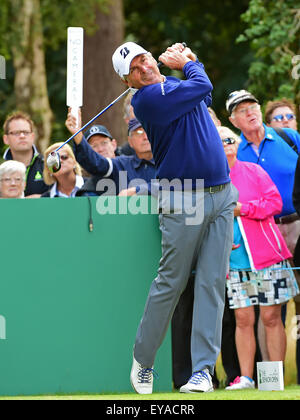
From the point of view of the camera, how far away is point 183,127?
632 cm

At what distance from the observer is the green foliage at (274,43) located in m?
11.0

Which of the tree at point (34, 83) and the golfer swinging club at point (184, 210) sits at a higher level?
the tree at point (34, 83)

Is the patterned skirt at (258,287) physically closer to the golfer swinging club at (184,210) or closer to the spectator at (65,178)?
the golfer swinging club at (184,210)

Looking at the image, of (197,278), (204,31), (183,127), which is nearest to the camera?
(183,127)

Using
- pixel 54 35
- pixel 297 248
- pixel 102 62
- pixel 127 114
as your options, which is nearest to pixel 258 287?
pixel 297 248

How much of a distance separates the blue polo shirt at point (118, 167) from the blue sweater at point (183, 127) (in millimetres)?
1280

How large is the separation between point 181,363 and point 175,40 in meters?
11.7

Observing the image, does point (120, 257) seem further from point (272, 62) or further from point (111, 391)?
point (272, 62)

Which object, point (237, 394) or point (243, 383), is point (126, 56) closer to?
point (237, 394)

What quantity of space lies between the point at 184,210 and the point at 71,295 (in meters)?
0.96

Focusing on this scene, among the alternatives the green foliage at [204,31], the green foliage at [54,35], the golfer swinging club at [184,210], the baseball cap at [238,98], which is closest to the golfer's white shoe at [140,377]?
the golfer swinging club at [184,210]

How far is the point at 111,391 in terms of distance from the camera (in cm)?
683

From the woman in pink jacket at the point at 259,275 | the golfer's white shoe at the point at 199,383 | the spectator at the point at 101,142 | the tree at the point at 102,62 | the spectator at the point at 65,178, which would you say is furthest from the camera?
the tree at the point at 102,62

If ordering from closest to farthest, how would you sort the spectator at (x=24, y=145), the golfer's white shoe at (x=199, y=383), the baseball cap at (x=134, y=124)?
the golfer's white shoe at (x=199, y=383)
the baseball cap at (x=134, y=124)
the spectator at (x=24, y=145)
